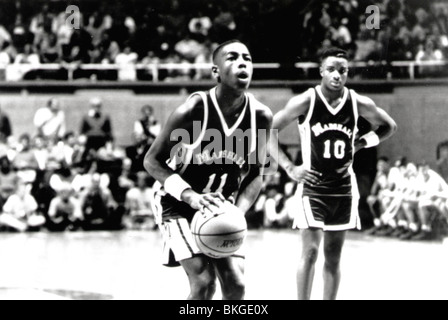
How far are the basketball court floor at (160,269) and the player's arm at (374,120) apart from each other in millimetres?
1513

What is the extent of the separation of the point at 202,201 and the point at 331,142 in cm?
196

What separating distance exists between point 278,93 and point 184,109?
13.4 m

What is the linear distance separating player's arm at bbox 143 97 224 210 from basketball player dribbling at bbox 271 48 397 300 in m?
1.58

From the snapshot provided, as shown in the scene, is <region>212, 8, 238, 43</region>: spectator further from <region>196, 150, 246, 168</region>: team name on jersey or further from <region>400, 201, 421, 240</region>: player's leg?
<region>196, 150, 246, 168</region>: team name on jersey

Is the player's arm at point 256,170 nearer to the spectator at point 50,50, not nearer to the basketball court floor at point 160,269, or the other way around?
the basketball court floor at point 160,269

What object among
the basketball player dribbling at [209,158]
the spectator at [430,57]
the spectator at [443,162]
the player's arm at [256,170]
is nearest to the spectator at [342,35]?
the spectator at [430,57]

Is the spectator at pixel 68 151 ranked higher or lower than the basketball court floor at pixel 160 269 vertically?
higher

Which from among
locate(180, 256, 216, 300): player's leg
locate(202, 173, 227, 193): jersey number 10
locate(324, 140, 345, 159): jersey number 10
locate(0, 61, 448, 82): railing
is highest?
locate(0, 61, 448, 82): railing

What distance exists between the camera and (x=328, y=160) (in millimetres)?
7066

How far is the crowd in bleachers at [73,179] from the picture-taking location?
16.3 metres

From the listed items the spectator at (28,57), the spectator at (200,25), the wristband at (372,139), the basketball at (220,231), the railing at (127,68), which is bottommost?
the basketball at (220,231)

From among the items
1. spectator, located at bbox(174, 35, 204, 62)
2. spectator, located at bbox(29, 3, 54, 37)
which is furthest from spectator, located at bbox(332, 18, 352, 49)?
spectator, located at bbox(29, 3, 54, 37)

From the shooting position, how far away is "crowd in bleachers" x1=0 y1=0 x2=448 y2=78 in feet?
57.3

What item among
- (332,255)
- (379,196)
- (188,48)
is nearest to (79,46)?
(188,48)
